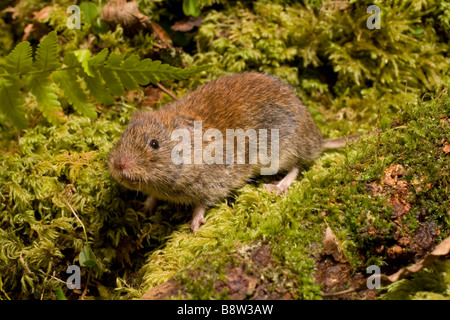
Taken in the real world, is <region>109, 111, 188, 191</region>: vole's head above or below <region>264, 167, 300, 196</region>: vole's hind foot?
above

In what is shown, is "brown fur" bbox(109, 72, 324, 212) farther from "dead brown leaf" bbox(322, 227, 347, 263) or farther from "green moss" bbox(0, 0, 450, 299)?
"dead brown leaf" bbox(322, 227, 347, 263)

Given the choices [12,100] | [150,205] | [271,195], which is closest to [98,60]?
[12,100]

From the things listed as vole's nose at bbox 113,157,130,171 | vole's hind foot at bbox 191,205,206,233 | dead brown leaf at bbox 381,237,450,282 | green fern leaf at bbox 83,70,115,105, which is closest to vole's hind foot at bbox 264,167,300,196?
vole's hind foot at bbox 191,205,206,233

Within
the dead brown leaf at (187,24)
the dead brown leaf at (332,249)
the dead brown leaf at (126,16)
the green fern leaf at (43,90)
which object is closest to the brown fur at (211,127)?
the green fern leaf at (43,90)

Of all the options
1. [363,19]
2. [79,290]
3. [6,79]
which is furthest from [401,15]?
[79,290]

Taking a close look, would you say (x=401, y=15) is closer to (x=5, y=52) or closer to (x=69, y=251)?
(x=69, y=251)

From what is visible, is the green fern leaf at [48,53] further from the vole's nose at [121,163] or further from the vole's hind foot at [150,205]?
the vole's hind foot at [150,205]

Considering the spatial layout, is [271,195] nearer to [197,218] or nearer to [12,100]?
[197,218]
